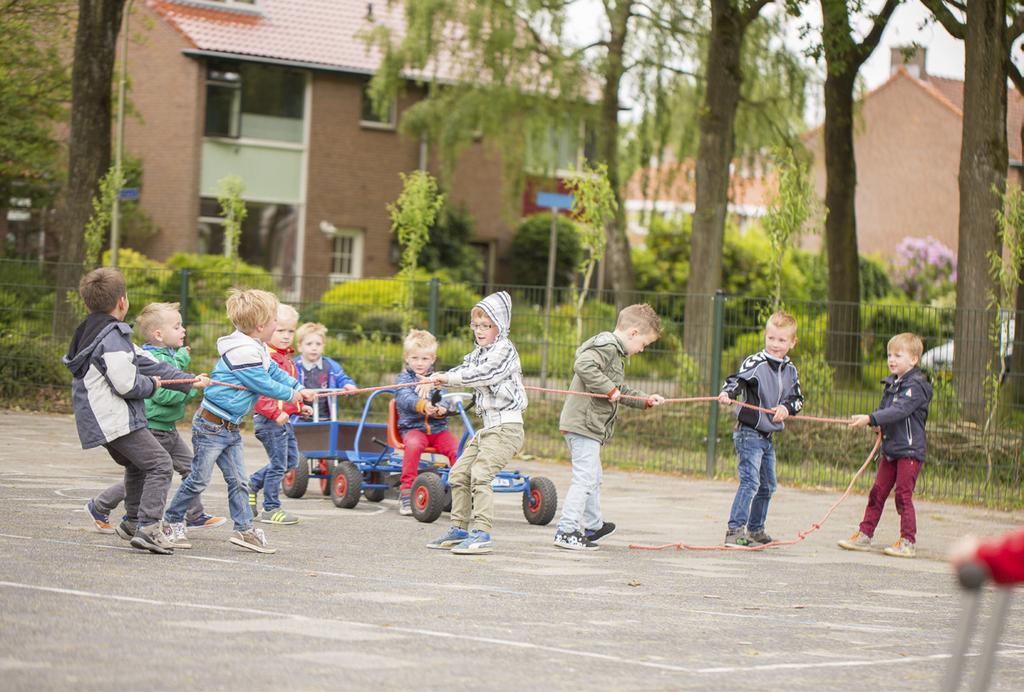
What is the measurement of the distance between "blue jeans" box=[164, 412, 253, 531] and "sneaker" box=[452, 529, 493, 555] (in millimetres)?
1314

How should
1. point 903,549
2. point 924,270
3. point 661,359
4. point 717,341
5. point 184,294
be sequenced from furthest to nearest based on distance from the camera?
1. point 924,270
2. point 184,294
3. point 661,359
4. point 717,341
5. point 903,549

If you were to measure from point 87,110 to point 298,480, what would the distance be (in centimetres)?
1049

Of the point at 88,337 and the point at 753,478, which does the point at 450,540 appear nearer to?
the point at 753,478

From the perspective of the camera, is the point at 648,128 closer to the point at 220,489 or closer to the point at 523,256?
the point at 523,256

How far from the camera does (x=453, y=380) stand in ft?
30.7

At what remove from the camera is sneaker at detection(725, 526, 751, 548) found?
10.4 m

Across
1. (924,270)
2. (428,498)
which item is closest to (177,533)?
(428,498)

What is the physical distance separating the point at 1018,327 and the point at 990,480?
1.52 m

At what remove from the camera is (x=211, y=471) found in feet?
29.5

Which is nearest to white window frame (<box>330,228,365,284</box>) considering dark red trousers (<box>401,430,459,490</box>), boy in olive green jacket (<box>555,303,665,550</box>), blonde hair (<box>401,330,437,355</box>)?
blonde hair (<box>401,330,437,355</box>)

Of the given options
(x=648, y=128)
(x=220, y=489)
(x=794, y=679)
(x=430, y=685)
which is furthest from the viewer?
(x=648, y=128)

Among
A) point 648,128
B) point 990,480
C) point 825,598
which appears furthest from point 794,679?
point 648,128

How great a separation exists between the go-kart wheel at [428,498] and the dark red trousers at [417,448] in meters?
0.28

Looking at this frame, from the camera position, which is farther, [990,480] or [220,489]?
[990,480]
